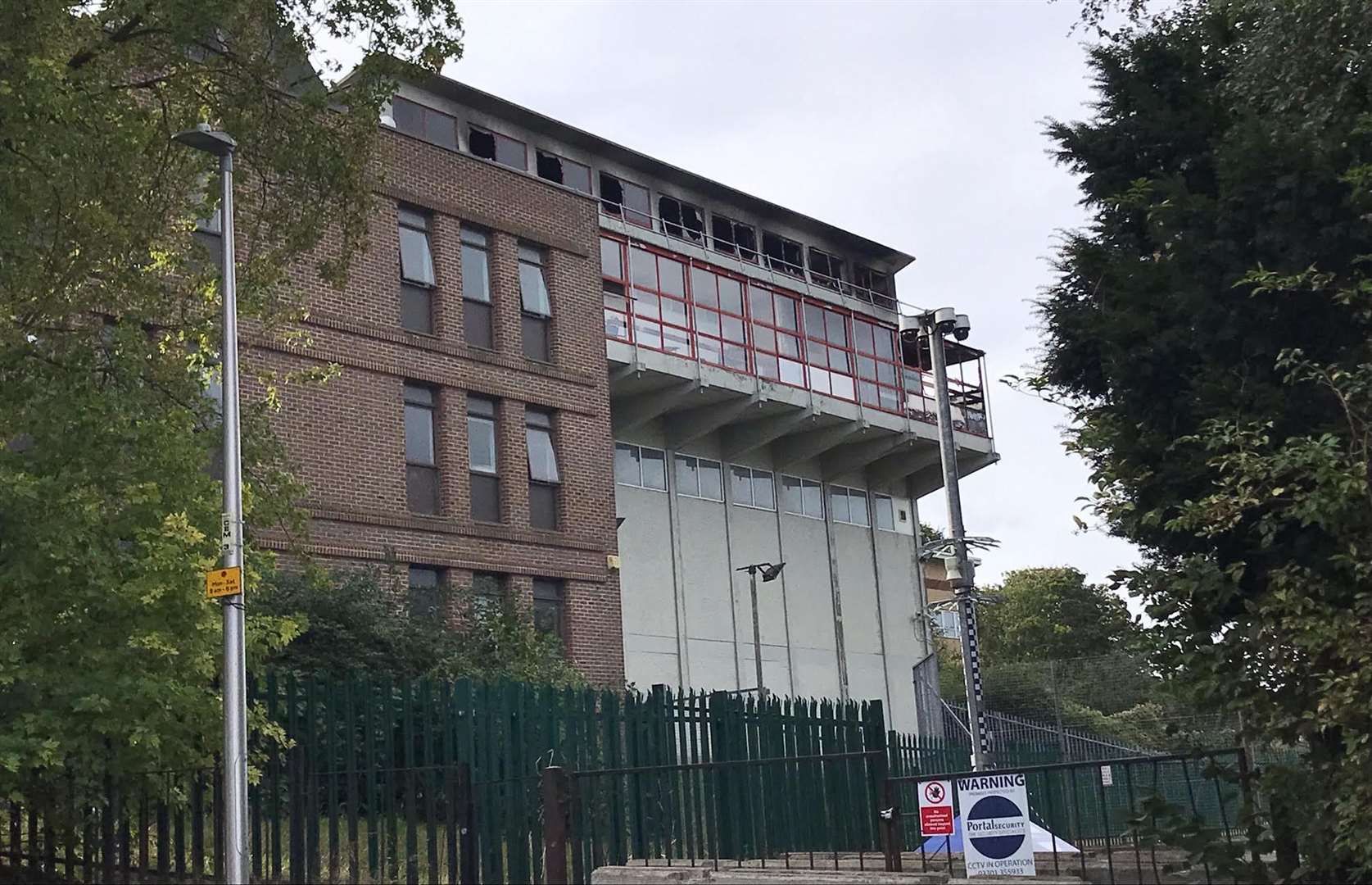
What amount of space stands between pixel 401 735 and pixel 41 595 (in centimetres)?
450

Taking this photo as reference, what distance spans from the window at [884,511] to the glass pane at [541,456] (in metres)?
15.0

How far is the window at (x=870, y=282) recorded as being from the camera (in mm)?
45625

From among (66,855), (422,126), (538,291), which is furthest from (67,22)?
(422,126)

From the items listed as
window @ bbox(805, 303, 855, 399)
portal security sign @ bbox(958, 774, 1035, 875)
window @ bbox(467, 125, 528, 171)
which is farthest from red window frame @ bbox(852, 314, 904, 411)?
portal security sign @ bbox(958, 774, 1035, 875)

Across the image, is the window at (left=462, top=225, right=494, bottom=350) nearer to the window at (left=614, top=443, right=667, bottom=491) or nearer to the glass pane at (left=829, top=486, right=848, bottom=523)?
the window at (left=614, top=443, right=667, bottom=491)

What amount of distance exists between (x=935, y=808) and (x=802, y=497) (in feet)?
89.6

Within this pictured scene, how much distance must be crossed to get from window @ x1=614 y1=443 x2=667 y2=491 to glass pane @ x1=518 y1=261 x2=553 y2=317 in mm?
5547

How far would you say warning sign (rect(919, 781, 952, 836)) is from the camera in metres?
12.9

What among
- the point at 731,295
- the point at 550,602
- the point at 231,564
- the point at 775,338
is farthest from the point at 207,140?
the point at 775,338

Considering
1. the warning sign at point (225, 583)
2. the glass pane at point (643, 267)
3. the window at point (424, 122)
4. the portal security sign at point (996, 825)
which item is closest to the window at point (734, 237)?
the glass pane at point (643, 267)

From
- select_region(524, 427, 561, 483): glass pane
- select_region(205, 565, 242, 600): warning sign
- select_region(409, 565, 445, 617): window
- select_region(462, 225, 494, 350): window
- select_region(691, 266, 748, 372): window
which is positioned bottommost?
select_region(205, 565, 242, 600): warning sign

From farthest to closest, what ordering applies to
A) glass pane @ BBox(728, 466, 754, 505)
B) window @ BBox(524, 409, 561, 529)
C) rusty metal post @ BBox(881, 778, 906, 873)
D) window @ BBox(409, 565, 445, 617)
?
glass pane @ BBox(728, 466, 754, 505)
window @ BBox(524, 409, 561, 529)
window @ BBox(409, 565, 445, 617)
rusty metal post @ BBox(881, 778, 906, 873)

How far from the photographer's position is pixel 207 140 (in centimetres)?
1442

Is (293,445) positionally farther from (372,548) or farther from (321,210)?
(321,210)
